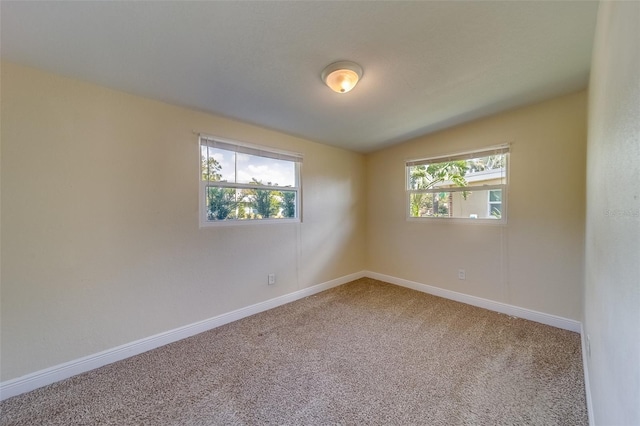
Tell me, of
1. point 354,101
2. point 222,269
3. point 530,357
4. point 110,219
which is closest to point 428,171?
point 354,101

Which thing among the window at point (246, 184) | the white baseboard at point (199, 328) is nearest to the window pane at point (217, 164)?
the window at point (246, 184)

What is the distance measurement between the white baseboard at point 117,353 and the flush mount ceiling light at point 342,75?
2.45m

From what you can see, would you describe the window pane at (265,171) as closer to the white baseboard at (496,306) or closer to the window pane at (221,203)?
the window pane at (221,203)

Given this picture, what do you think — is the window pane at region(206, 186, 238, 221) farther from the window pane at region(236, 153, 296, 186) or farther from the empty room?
the window pane at region(236, 153, 296, 186)

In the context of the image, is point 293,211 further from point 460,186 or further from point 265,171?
point 460,186

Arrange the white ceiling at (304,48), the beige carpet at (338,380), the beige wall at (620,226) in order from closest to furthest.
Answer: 1. the beige wall at (620,226)
2. the white ceiling at (304,48)
3. the beige carpet at (338,380)

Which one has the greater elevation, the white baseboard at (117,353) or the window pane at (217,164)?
the window pane at (217,164)

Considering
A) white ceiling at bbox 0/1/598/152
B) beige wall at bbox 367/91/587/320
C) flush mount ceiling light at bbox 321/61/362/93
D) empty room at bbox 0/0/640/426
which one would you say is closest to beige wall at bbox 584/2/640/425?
empty room at bbox 0/0/640/426

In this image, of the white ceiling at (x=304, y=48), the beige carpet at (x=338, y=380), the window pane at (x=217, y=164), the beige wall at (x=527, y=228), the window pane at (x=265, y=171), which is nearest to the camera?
the white ceiling at (x=304, y=48)

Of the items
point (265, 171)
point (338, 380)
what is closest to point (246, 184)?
point (265, 171)

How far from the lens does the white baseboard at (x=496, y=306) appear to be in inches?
96.7

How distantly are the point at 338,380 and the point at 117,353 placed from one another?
1.80 metres

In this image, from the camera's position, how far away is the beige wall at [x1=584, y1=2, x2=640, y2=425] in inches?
26.7

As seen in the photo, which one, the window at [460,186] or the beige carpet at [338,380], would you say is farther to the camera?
the window at [460,186]
